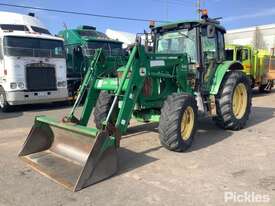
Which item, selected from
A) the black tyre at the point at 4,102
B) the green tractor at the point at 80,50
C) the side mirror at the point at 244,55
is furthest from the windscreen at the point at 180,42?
the side mirror at the point at 244,55

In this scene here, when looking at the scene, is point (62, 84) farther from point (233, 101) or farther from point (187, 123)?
point (187, 123)

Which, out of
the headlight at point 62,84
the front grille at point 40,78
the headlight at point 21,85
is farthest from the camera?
the headlight at point 62,84

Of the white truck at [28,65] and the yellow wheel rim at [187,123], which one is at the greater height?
the white truck at [28,65]

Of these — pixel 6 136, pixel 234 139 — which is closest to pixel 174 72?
pixel 234 139

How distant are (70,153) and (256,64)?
1400 centimetres

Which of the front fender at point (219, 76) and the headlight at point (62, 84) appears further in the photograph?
the headlight at point (62, 84)

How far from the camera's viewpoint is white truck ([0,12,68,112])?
36.2ft

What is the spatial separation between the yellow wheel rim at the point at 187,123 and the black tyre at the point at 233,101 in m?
1.46

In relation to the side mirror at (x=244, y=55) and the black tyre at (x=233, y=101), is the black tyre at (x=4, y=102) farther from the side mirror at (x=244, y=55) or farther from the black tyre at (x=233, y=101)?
the side mirror at (x=244, y=55)

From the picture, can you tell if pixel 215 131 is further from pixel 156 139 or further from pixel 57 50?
pixel 57 50

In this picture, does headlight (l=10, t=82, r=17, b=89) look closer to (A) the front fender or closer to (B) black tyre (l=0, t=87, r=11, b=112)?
(B) black tyre (l=0, t=87, r=11, b=112)

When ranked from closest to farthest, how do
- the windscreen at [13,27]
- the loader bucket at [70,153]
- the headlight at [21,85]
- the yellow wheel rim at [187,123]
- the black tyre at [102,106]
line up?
1. the loader bucket at [70,153]
2. the yellow wheel rim at [187,123]
3. the black tyre at [102,106]
4. the headlight at [21,85]
5. the windscreen at [13,27]

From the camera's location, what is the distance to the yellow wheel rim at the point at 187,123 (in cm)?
591

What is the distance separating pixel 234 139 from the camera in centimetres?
677
